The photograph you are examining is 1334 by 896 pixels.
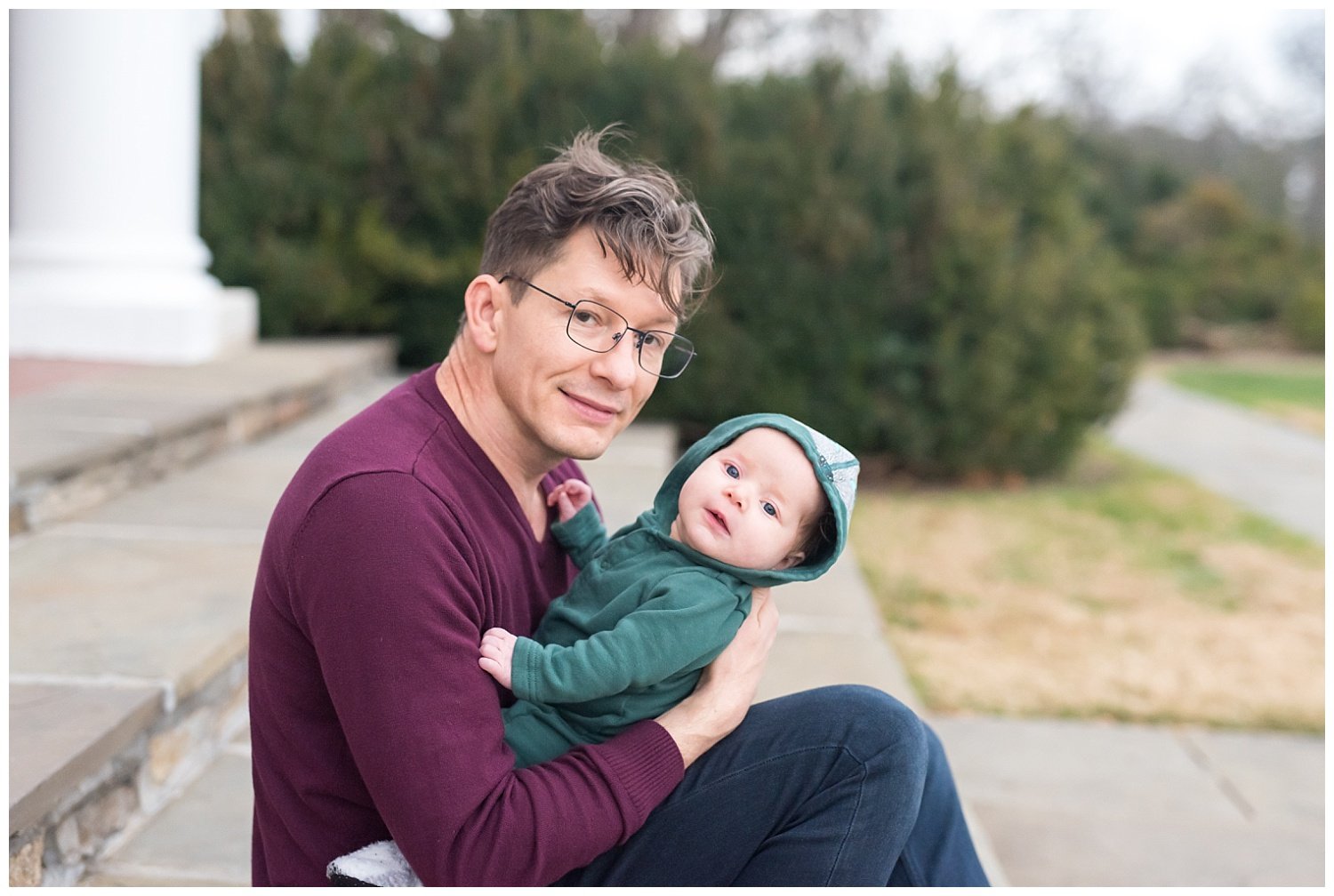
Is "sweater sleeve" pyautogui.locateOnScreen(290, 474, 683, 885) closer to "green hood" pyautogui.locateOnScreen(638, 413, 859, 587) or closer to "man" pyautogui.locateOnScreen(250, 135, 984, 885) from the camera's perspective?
"man" pyautogui.locateOnScreen(250, 135, 984, 885)

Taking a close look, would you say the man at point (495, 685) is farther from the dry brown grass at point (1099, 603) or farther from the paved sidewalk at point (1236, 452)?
the paved sidewalk at point (1236, 452)

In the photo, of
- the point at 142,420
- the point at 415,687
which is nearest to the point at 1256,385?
the point at 142,420

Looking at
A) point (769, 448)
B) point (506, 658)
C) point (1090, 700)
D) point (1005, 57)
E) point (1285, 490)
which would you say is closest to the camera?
point (506, 658)

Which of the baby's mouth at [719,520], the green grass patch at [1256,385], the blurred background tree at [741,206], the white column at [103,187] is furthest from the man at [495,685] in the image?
the green grass patch at [1256,385]

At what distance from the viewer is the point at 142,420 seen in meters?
4.05

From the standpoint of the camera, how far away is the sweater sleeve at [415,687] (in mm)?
1332

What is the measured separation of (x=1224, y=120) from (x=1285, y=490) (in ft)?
57.4

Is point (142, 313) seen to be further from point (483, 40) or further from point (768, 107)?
point (768, 107)

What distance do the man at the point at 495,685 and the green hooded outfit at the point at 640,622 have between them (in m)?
0.05

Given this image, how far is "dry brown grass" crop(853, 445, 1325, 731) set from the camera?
3.90 meters

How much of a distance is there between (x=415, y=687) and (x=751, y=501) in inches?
20.1

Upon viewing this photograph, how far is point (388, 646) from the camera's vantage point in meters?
1.33

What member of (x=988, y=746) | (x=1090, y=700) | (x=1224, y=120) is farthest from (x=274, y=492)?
(x=1224, y=120)

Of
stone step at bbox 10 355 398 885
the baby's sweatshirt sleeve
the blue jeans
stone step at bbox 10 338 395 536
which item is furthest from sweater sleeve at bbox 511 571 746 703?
stone step at bbox 10 338 395 536
